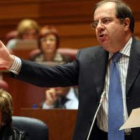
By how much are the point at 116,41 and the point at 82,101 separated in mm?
174

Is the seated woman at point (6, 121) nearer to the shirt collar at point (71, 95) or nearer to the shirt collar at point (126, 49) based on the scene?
the shirt collar at point (126, 49)

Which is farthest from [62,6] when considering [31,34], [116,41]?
[116,41]

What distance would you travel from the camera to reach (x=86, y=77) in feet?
3.32

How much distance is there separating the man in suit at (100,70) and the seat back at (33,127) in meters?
0.19

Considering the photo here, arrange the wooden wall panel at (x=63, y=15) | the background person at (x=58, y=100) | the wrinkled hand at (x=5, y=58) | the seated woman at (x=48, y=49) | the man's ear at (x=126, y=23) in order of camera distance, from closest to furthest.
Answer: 1. the wrinkled hand at (x=5, y=58)
2. the man's ear at (x=126, y=23)
3. the background person at (x=58, y=100)
4. the seated woman at (x=48, y=49)
5. the wooden wall panel at (x=63, y=15)

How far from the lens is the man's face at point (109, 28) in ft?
3.26

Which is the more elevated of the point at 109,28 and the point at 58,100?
the point at 109,28

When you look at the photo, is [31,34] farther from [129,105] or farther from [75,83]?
[129,105]

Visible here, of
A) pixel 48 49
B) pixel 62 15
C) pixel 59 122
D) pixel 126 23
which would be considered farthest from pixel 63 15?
pixel 126 23

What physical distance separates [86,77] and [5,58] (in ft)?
0.70

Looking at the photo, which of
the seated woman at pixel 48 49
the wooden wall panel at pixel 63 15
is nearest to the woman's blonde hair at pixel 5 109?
the seated woman at pixel 48 49

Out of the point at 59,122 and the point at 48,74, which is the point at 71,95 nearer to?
the point at 59,122

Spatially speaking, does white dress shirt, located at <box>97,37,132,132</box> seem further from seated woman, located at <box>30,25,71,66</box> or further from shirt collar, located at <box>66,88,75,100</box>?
seated woman, located at <box>30,25,71,66</box>

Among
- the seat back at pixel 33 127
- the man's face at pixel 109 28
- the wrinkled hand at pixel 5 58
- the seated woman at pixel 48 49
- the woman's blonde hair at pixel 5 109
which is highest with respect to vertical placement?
the man's face at pixel 109 28
